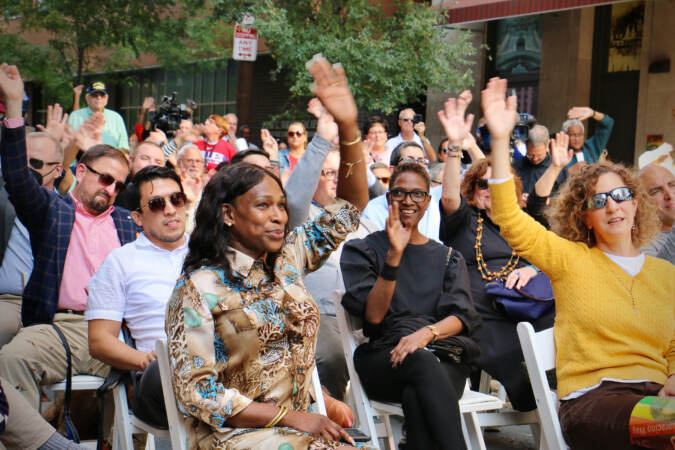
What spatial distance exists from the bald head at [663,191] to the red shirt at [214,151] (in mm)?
5565

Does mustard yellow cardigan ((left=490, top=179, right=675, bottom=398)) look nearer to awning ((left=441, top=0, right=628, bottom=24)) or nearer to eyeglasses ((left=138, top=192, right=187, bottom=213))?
eyeglasses ((left=138, top=192, right=187, bottom=213))

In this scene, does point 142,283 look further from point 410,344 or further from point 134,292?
point 410,344

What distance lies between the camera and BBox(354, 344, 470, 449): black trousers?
3909mm

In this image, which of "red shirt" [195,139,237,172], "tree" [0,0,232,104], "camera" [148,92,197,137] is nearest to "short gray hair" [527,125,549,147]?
"red shirt" [195,139,237,172]

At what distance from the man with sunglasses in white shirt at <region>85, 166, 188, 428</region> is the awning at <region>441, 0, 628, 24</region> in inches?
306

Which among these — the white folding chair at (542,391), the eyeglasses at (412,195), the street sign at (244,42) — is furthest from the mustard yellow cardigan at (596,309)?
the street sign at (244,42)

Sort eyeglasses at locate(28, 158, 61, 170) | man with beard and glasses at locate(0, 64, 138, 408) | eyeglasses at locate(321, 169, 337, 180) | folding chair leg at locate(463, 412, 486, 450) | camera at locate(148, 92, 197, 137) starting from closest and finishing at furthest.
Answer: man with beard and glasses at locate(0, 64, 138, 408) → folding chair leg at locate(463, 412, 486, 450) → eyeglasses at locate(28, 158, 61, 170) → eyeglasses at locate(321, 169, 337, 180) → camera at locate(148, 92, 197, 137)

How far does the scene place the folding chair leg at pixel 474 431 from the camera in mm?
4383

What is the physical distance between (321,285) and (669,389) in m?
2.31

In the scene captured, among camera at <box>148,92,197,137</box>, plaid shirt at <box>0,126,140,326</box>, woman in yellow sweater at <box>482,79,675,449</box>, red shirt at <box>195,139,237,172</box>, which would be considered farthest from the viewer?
red shirt at <box>195,139,237,172</box>

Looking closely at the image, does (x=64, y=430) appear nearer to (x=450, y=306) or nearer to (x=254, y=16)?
(x=450, y=306)

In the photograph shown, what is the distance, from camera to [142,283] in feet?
13.7

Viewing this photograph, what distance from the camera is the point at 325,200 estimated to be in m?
5.41

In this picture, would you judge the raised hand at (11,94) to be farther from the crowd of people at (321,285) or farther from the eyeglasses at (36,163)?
the eyeglasses at (36,163)
